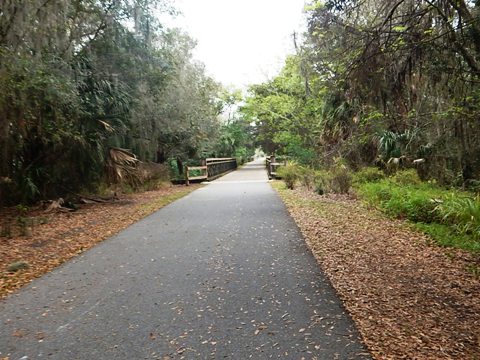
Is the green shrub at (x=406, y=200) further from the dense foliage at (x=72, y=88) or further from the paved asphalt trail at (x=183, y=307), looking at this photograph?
the dense foliage at (x=72, y=88)

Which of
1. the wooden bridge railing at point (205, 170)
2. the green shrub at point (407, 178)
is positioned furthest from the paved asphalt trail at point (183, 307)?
the wooden bridge railing at point (205, 170)

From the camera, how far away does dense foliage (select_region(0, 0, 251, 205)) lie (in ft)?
24.2

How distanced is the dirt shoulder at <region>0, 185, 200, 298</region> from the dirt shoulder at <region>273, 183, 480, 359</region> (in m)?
3.62

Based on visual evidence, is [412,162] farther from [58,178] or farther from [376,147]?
[58,178]

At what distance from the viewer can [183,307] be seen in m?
3.46

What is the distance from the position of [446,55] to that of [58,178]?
9.40 m

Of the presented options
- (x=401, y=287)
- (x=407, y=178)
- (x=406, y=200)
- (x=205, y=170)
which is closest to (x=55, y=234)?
(x=401, y=287)

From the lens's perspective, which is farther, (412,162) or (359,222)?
(412,162)

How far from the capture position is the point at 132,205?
10445mm

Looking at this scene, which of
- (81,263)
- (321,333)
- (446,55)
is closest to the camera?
(321,333)

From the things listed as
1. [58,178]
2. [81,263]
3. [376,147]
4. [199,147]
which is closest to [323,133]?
[376,147]

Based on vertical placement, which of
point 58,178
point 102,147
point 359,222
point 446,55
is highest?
point 446,55

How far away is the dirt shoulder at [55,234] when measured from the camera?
4766 mm

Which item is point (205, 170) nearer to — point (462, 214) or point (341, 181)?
point (341, 181)
